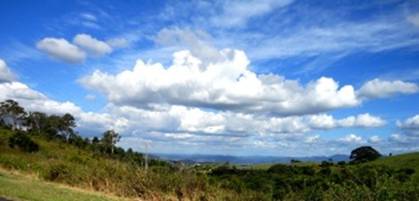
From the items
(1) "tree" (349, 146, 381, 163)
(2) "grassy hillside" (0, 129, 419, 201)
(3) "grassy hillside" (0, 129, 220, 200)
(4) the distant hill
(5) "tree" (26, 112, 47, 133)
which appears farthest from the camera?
(5) "tree" (26, 112, 47, 133)

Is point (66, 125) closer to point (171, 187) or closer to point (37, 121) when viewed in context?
point (37, 121)

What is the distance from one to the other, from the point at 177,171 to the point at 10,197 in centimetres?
699

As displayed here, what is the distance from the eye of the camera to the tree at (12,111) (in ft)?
339

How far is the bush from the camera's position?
224 feet

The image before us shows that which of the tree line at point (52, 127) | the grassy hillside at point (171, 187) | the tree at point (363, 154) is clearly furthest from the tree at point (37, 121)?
the grassy hillside at point (171, 187)

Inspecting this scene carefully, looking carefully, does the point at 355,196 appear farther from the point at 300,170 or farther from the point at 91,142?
the point at 91,142

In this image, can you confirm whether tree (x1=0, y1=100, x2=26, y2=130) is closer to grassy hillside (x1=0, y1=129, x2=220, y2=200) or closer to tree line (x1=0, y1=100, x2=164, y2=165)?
tree line (x1=0, y1=100, x2=164, y2=165)

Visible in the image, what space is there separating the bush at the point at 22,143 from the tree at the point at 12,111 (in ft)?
106

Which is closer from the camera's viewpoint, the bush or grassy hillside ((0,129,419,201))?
grassy hillside ((0,129,419,201))

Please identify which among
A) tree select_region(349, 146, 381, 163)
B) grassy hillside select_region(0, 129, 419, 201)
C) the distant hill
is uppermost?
tree select_region(349, 146, 381, 163)

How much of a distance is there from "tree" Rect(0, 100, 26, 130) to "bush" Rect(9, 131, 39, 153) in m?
32.3

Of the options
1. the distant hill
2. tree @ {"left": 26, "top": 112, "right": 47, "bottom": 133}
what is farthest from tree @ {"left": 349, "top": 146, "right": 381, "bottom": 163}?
tree @ {"left": 26, "top": 112, "right": 47, "bottom": 133}

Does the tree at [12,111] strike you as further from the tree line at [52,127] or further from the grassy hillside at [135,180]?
the grassy hillside at [135,180]

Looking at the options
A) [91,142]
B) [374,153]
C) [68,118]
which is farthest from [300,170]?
[68,118]
